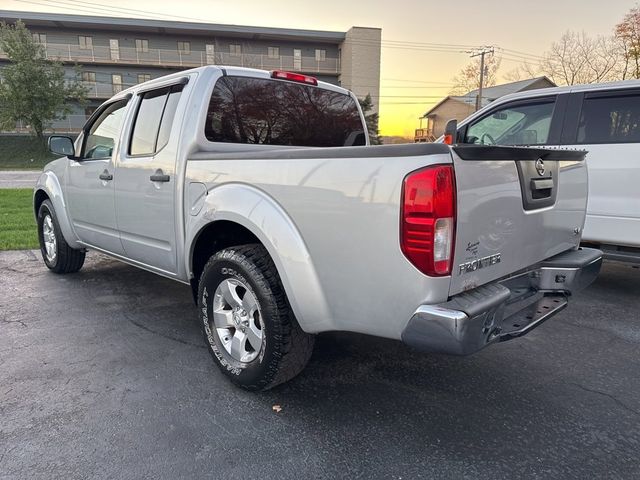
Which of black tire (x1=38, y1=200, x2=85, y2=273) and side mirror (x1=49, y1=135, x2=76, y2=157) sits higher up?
side mirror (x1=49, y1=135, x2=76, y2=157)

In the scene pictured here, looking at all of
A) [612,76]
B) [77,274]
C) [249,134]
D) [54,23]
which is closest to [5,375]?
[249,134]

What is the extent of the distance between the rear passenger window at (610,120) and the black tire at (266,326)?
12.8 feet

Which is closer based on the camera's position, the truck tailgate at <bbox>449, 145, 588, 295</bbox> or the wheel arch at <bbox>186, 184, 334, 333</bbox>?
the truck tailgate at <bbox>449, 145, 588, 295</bbox>

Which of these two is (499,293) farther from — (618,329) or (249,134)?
(618,329)

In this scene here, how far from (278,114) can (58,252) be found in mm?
3343

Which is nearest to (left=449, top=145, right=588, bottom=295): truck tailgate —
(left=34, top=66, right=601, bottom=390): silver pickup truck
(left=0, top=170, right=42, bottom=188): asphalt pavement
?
(left=34, top=66, right=601, bottom=390): silver pickup truck

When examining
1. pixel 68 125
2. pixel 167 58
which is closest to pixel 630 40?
pixel 167 58

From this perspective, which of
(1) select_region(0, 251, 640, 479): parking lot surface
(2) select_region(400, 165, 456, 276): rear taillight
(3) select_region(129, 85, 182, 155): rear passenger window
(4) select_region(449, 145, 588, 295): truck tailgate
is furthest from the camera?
(3) select_region(129, 85, 182, 155): rear passenger window

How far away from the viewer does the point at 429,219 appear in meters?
1.99

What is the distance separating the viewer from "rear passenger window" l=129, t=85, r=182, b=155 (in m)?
3.47

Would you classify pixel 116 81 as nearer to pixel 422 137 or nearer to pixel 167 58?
pixel 167 58

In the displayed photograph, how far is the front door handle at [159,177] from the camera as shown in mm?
3307

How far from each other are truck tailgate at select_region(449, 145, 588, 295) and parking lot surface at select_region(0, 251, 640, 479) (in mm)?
863

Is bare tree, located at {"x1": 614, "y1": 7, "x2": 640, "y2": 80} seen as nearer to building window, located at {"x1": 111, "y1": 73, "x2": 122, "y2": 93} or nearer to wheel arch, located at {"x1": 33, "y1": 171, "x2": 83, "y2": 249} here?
wheel arch, located at {"x1": 33, "y1": 171, "x2": 83, "y2": 249}
